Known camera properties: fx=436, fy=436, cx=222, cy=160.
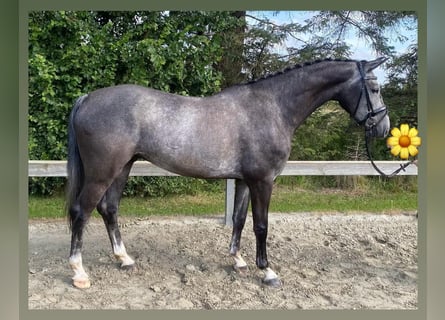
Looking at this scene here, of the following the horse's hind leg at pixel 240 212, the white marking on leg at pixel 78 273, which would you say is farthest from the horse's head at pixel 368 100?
the white marking on leg at pixel 78 273

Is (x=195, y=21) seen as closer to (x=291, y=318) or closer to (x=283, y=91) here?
(x=283, y=91)

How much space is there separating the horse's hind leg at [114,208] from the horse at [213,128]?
4.4 inches

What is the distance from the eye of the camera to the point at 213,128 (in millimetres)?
3527

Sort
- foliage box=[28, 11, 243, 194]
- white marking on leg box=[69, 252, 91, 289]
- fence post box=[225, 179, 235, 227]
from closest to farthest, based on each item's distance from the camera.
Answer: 1. white marking on leg box=[69, 252, 91, 289]
2. foliage box=[28, 11, 243, 194]
3. fence post box=[225, 179, 235, 227]

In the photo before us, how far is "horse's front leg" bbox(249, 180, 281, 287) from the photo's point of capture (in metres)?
3.54

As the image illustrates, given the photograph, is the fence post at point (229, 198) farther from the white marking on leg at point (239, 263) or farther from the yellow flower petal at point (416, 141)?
the yellow flower petal at point (416, 141)

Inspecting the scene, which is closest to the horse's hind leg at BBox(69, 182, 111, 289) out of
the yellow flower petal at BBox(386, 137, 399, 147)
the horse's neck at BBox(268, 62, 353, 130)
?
→ the horse's neck at BBox(268, 62, 353, 130)

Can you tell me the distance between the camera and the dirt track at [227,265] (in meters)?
3.48

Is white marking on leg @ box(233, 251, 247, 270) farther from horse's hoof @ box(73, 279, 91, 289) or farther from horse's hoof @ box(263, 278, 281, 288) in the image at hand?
horse's hoof @ box(73, 279, 91, 289)

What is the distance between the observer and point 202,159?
353cm

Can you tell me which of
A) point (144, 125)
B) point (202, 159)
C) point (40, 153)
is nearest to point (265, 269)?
point (202, 159)

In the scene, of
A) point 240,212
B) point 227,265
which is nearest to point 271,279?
point 227,265

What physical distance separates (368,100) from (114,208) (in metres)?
2.32

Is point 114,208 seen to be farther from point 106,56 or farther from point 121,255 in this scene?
point 106,56
